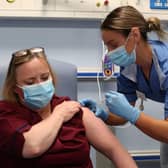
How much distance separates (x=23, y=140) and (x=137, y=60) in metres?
0.78

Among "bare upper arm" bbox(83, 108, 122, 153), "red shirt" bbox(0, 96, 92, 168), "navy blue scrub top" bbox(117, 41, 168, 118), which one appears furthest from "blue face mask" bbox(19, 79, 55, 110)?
"navy blue scrub top" bbox(117, 41, 168, 118)

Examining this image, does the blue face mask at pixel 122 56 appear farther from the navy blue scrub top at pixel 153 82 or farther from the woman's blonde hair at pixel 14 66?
the woman's blonde hair at pixel 14 66

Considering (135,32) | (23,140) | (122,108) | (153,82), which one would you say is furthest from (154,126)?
(23,140)

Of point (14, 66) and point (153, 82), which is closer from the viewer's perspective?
point (14, 66)

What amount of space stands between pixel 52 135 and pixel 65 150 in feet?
0.29

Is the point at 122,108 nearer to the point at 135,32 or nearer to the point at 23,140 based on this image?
the point at 135,32

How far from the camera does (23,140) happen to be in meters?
1.52

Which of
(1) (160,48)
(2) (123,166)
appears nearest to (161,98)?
(1) (160,48)

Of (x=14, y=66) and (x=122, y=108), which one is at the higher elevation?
(x=14, y=66)

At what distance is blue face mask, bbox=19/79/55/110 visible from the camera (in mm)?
1668

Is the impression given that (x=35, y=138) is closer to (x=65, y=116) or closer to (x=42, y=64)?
(x=65, y=116)

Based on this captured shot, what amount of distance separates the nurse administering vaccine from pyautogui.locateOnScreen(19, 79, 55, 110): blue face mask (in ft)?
1.08

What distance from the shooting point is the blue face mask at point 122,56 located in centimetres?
191

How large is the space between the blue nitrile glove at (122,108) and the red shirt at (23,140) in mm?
217
